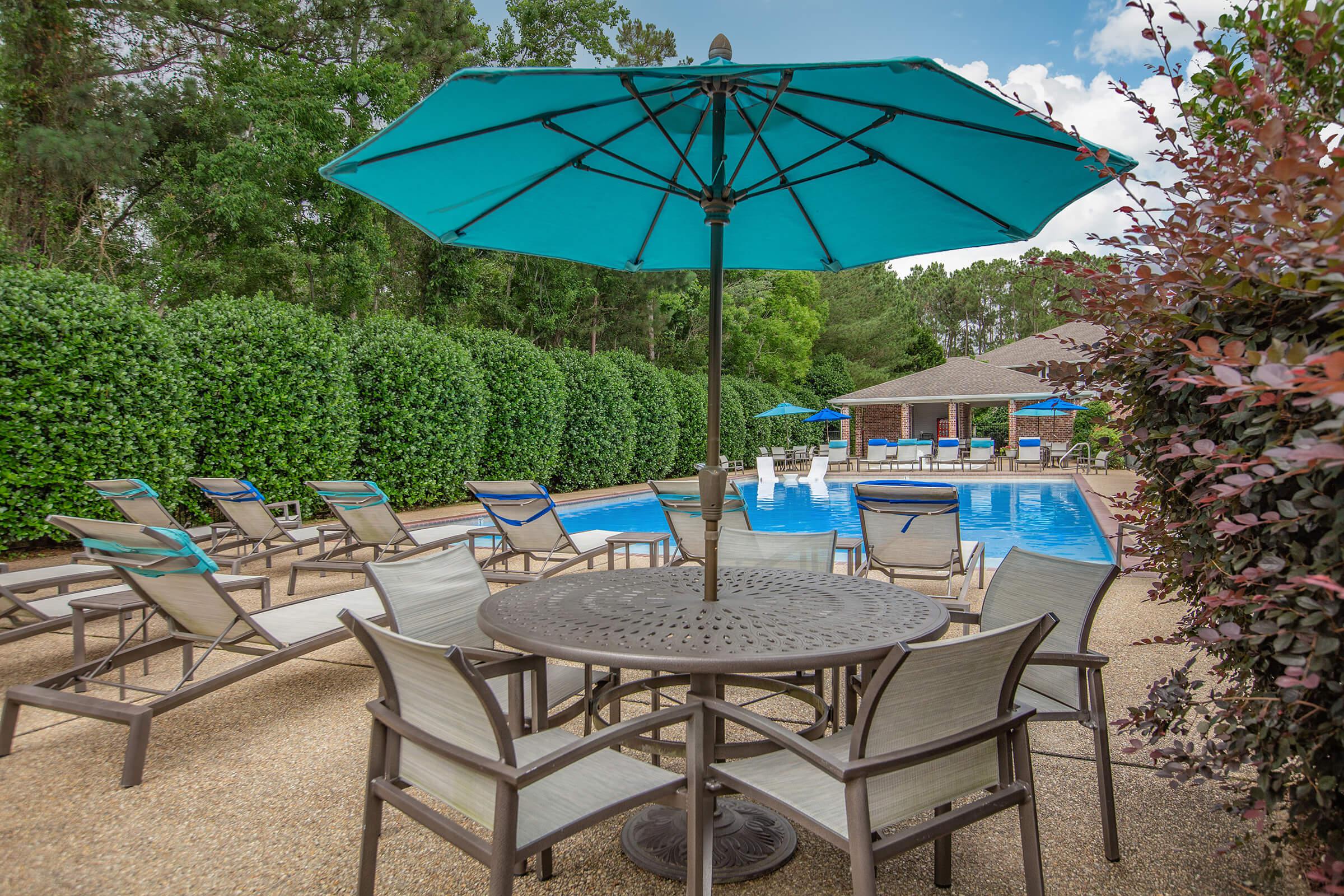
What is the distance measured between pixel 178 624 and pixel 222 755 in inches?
Answer: 30.2

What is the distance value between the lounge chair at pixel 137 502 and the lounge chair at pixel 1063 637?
5.49 meters

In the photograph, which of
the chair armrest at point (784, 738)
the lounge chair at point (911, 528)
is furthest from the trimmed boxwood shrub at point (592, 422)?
the chair armrest at point (784, 738)

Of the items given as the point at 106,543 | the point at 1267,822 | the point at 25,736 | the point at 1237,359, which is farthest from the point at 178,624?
the point at 1267,822

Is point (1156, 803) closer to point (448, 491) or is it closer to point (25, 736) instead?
point (25, 736)

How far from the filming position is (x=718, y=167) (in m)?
2.61

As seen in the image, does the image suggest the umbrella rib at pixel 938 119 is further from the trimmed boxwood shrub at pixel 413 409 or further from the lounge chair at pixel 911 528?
the trimmed boxwood shrub at pixel 413 409

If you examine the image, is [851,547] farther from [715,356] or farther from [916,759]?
[916,759]

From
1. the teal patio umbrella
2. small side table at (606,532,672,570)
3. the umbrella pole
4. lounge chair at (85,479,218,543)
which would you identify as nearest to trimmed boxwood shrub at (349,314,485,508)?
lounge chair at (85,479,218,543)

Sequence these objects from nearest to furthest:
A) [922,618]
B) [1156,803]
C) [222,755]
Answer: [922,618] → [1156,803] → [222,755]

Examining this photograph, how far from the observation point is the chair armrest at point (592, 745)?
1.65 meters

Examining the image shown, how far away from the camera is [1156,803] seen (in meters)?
2.66

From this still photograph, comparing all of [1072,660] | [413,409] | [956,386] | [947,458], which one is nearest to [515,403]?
[413,409]

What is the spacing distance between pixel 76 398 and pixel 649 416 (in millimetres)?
12424

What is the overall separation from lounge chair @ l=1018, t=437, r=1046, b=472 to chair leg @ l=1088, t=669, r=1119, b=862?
21.7 m
